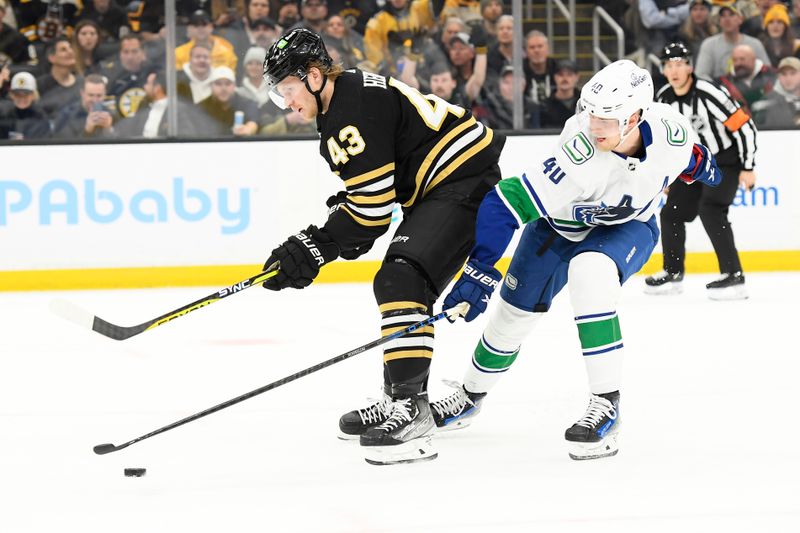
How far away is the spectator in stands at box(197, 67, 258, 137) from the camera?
6.35 m

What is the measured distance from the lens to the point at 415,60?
A: 6523mm

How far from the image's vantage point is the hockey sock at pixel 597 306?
2701 millimetres

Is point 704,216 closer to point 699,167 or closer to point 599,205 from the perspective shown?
point 699,167

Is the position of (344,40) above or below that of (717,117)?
above

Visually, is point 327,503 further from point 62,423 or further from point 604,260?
point 62,423

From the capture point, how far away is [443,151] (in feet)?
9.51

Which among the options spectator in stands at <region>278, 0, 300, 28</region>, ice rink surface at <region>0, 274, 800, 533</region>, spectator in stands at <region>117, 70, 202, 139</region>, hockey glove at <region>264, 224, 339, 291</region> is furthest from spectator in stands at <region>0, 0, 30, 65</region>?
hockey glove at <region>264, 224, 339, 291</region>

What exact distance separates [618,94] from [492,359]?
2.59 feet

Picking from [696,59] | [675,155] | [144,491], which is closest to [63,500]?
[144,491]

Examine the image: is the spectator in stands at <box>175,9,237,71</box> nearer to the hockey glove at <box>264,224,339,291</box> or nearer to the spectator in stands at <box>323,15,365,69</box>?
the spectator in stands at <box>323,15,365,69</box>

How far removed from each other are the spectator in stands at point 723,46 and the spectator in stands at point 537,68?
85 centimetres

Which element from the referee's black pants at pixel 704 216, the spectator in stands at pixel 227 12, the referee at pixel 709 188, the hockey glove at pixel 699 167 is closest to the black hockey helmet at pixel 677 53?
the referee at pixel 709 188

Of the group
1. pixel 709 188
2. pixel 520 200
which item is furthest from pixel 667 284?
pixel 520 200

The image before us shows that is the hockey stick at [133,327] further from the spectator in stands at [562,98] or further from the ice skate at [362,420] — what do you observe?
the spectator in stands at [562,98]
